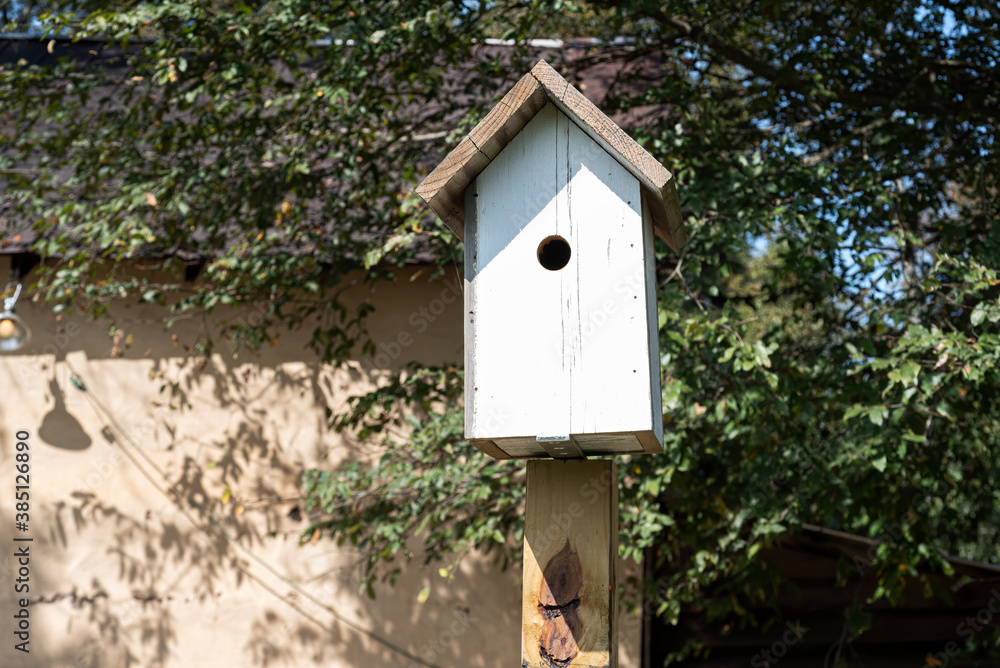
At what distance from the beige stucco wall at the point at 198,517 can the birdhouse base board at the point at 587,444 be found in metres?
3.63

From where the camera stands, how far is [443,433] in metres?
4.29

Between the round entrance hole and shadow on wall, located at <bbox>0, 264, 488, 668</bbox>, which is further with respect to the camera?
shadow on wall, located at <bbox>0, 264, 488, 668</bbox>

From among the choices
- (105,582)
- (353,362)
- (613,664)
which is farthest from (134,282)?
(613,664)

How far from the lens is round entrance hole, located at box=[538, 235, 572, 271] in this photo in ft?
7.13

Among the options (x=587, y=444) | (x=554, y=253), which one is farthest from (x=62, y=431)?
(x=587, y=444)

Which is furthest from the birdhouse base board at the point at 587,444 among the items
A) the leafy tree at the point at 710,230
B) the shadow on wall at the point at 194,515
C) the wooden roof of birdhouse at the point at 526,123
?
the shadow on wall at the point at 194,515

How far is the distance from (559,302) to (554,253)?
7.7 inches

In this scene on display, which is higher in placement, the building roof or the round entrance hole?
the building roof

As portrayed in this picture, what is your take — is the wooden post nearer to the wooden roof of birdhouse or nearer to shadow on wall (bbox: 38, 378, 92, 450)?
the wooden roof of birdhouse

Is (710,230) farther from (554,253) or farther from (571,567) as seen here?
(571,567)

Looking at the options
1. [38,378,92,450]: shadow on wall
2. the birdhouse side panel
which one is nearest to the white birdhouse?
the birdhouse side panel

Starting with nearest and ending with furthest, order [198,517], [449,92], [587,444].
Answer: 1. [587,444]
2. [449,92]
3. [198,517]

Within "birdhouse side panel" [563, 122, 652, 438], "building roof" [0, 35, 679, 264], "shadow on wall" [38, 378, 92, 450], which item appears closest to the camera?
"birdhouse side panel" [563, 122, 652, 438]

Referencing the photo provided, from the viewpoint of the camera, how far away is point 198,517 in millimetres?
5918
